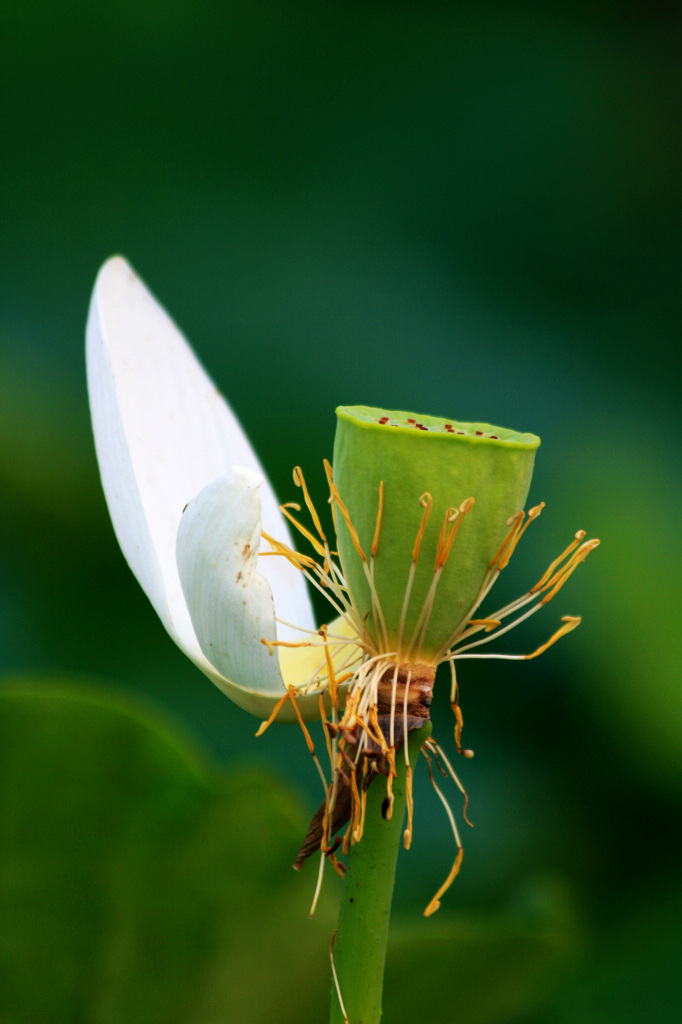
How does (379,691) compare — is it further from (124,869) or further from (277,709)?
(124,869)

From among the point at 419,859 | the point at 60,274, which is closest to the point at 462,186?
the point at 60,274

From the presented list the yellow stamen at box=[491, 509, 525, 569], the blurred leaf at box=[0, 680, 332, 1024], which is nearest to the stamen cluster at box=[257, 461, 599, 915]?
the yellow stamen at box=[491, 509, 525, 569]

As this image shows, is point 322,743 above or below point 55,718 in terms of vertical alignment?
below

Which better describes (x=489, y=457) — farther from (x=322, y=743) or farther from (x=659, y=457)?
(x=659, y=457)

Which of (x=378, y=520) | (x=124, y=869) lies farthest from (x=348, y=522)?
(x=124, y=869)

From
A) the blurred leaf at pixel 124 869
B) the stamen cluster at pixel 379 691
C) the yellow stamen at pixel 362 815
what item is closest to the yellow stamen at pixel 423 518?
the stamen cluster at pixel 379 691

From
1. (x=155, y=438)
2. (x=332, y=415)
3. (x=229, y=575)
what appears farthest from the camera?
(x=332, y=415)
